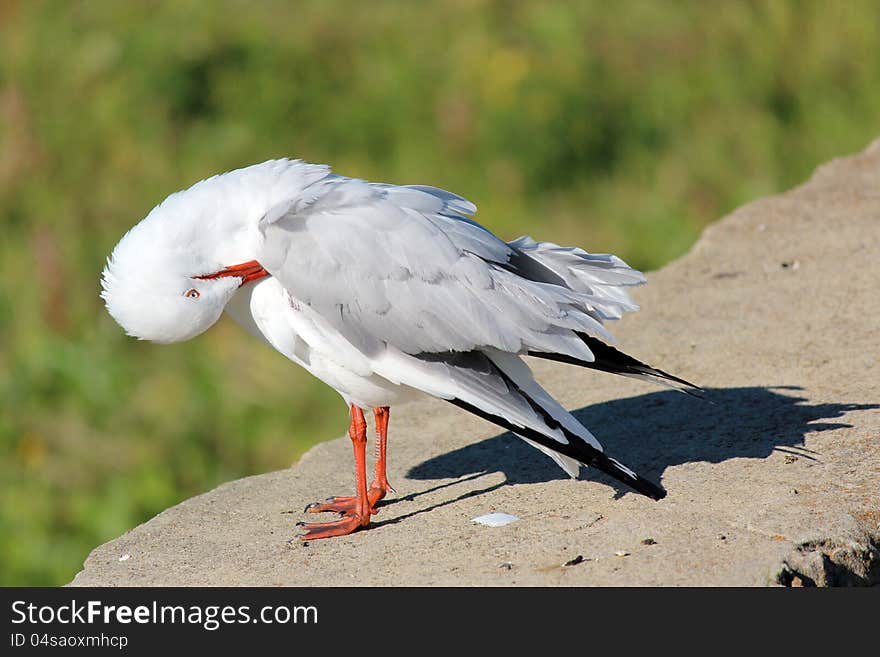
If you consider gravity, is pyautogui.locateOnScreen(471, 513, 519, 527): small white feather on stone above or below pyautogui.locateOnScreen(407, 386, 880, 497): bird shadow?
below

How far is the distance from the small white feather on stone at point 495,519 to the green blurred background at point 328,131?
11.6ft

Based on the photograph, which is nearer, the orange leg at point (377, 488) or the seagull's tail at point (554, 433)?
the seagull's tail at point (554, 433)

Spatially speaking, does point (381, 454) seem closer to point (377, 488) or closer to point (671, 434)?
point (377, 488)

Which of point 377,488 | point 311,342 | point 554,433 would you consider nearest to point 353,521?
point 377,488

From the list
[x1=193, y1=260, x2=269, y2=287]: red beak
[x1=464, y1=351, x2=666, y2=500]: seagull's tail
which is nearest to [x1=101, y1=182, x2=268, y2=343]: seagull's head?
[x1=193, y1=260, x2=269, y2=287]: red beak

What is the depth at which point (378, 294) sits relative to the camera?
14.1ft

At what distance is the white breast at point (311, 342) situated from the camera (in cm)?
435

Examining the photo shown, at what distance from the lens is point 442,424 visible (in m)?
5.58

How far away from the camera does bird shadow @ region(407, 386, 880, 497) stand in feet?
15.6

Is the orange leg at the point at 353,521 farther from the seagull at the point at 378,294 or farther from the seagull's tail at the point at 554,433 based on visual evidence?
the seagull's tail at the point at 554,433

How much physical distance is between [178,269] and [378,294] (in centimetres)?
67

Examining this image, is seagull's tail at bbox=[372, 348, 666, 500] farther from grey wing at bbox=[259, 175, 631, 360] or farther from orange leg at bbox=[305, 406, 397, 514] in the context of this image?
orange leg at bbox=[305, 406, 397, 514]

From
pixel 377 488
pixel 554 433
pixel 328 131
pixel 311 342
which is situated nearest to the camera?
pixel 554 433

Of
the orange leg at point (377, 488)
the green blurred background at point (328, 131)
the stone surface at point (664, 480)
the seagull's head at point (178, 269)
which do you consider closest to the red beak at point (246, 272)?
the seagull's head at point (178, 269)
